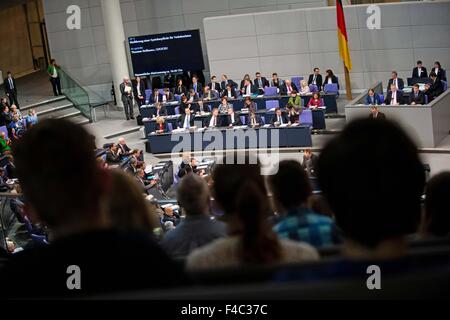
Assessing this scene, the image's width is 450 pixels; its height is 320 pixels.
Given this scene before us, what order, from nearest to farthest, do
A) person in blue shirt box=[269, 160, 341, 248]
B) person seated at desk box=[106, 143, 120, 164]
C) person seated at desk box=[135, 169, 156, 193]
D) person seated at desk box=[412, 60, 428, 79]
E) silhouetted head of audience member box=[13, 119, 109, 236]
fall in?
1. silhouetted head of audience member box=[13, 119, 109, 236]
2. person in blue shirt box=[269, 160, 341, 248]
3. person seated at desk box=[135, 169, 156, 193]
4. person seated at desk box=[106, 143, 120, 164]
5. person seated at desk box=[412, 60, 428, 79]

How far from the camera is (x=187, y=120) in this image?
18.8 meters

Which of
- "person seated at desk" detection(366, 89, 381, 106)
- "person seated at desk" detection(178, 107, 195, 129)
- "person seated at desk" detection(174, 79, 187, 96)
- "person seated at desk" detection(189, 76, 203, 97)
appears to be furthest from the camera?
"person seated at desk" detection(189, 76, 203, 97)

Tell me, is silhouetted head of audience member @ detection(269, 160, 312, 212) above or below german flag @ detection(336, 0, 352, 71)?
below

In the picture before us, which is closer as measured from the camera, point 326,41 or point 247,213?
point 247,213

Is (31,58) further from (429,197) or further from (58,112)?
(429,197)

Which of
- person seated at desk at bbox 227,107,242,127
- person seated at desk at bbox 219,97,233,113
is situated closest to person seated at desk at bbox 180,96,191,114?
person seated at desk at bbox 219,97,233,113

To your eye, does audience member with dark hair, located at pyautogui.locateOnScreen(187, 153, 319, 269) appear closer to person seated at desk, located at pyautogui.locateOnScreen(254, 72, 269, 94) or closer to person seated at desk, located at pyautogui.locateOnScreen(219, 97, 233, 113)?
person seated at desk, located at pyautogui.locateOnScreen(219, 97, 233, 113)

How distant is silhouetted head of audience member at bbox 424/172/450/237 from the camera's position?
206 cm

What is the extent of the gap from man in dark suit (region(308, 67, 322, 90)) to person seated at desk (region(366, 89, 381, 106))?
3034 mm

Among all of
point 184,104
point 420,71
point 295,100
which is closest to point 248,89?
point 184,104

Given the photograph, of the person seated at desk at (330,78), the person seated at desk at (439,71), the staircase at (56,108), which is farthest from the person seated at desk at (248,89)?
the staircase at (56,108)

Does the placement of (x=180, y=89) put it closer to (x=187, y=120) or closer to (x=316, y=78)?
(x=187, y=120)

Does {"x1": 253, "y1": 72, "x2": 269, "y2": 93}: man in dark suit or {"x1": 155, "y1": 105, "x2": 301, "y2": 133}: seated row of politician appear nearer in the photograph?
{"x1": 155, "y1": 105, "x2": 301, "y2": 133}: seated row of politician

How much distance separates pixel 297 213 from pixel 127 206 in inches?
23.6
